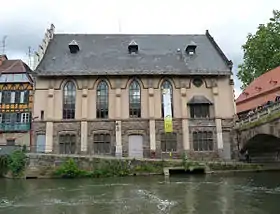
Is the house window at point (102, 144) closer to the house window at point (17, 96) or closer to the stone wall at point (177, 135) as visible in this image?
the stone wall at point (177, 135)

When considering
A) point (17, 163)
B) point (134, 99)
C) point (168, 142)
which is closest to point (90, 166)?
point (17, 163)

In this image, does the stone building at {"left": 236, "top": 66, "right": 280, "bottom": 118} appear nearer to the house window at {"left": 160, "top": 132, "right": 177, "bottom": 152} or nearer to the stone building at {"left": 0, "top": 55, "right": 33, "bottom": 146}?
the house window at {"left": 160, "top": 132, "right": 177, "bottom": 152}

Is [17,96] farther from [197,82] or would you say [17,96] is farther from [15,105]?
[197,82]

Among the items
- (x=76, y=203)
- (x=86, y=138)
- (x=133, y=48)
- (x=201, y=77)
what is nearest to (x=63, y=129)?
(x=86, y=138)

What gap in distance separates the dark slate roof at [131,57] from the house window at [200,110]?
10.9ft

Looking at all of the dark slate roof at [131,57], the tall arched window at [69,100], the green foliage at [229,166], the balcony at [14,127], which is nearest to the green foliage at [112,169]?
the green foliage at [229,166]

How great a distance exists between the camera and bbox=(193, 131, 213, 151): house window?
33000 mm

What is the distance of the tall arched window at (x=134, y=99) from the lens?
110ft

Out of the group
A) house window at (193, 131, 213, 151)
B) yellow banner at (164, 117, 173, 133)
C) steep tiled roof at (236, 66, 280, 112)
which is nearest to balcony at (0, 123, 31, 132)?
yellow banner at (164, 117, 173, 133)

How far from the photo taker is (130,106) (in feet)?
110

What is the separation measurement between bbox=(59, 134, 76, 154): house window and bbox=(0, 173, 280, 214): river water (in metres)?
9.58

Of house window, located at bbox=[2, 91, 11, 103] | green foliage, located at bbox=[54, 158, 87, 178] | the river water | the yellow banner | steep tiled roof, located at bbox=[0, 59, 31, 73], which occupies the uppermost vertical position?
steep tiled roof, located at bbox=[0, 59, 31, 73]

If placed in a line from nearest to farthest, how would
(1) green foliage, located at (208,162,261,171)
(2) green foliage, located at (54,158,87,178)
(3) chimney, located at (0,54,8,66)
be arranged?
1. (2) green foliage, located at (54,158,87,178)
2. (1) green foliage, located at (208,162,261,171)
3. (3) chimney, located at (0,54,8,66)

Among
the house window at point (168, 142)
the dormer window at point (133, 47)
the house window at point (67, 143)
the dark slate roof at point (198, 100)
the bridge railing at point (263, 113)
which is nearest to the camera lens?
the bridge railing at point (263, 113)
